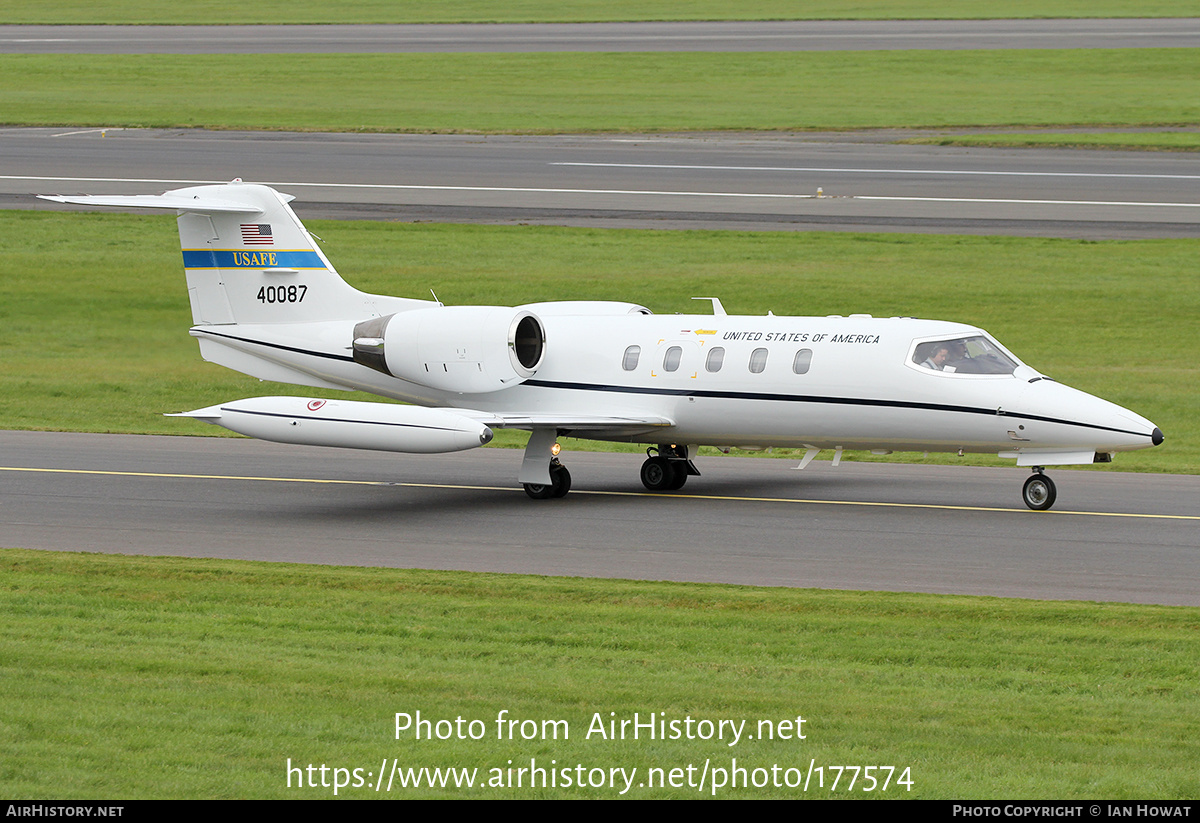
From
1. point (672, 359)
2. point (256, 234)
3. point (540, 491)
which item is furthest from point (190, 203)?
point (672, 359)

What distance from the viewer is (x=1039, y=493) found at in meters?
22.5

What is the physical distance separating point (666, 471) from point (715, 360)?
2.16 meters

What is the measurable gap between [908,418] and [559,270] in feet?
68.9

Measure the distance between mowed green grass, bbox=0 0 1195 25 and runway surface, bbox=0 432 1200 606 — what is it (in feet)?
214

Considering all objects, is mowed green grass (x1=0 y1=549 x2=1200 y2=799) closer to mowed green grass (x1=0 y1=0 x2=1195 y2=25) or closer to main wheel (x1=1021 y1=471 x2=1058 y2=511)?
main wheel (x1=1021 y1=471 x2=1058 y2=511)

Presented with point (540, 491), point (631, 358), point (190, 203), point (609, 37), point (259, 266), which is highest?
point (609, 37)

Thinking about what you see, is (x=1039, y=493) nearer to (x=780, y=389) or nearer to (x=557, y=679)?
(x=780, y=389)

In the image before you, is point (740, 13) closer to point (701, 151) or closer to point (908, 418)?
point (701, 151)

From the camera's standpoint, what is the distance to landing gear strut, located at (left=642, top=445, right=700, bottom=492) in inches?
989

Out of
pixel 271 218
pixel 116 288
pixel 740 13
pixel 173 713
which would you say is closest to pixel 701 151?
pixel 116 288

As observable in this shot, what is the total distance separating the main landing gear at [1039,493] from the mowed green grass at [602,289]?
858cm

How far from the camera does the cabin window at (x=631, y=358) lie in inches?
971

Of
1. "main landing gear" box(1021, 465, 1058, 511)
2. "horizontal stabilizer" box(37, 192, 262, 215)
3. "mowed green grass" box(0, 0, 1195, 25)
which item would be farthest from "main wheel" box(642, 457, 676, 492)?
"mowed green grass" box(0, 0, 1195, 25)

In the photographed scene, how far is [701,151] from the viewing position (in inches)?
2186
